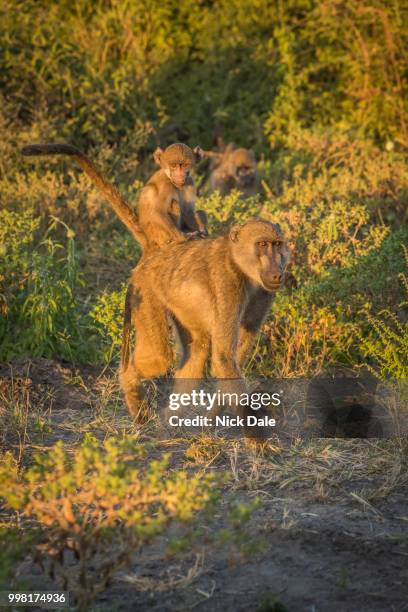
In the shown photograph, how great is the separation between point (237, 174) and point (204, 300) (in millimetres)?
4412

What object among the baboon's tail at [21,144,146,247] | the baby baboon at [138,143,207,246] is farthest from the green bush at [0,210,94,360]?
the baby baboon at [138,143,207,246]

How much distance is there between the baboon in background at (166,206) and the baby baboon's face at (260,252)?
72cm

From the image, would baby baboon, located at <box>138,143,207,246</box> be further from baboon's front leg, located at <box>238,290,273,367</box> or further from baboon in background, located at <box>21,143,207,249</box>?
baboon's front leg, located at <box>238,290,273,367</box>

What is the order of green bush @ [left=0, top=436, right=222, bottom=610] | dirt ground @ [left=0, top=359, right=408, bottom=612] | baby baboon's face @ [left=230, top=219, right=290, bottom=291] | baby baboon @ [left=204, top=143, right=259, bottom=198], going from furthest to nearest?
1. baby baboon @ [left=204, top=143, right=259, bottom=198]
2. baby baboon's face @ [left=230, top=219, right=290, bottom=291]
3. dirt ground @ [left=0, top=359, right=408, bottom=612]
4. green bush @ [left=0, top=436, right=222, bottom=610]

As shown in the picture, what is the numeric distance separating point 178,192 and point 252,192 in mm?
3377

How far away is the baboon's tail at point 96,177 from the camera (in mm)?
4564

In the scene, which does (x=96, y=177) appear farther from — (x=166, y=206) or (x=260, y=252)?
(x=260, y=252)

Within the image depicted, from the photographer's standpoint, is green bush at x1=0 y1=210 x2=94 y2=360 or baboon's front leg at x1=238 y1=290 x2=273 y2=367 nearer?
baboon's front leg at x1=238 y1=290 x2=273 y2=367

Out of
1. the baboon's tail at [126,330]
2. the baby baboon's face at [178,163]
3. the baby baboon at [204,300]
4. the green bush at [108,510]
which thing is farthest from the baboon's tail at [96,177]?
the green bush at [108,510]

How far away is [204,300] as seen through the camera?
4242 mm

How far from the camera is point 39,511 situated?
268 cm

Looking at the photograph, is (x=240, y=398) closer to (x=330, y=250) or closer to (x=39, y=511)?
(x=39, y=511)

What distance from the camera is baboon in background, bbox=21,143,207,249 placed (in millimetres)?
5070

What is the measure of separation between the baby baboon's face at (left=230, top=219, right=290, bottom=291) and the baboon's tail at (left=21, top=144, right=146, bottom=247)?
966 millimetres
